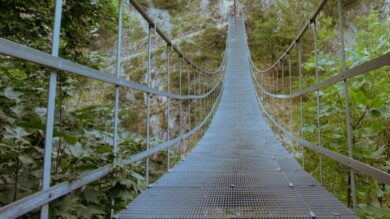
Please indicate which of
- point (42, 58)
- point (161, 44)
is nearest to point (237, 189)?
point (42, 58)

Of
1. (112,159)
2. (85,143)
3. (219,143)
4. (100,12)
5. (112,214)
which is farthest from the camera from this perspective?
(219,143)

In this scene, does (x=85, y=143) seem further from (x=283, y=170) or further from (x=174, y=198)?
(x=283, y=170)

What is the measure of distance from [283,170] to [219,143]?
4.58 ft

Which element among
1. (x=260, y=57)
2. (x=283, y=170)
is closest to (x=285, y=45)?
(x=260, y=57)

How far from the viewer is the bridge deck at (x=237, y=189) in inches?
52.4

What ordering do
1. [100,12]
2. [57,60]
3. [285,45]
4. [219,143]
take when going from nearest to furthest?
[57,60], [100,12], [219,143], [285,45]

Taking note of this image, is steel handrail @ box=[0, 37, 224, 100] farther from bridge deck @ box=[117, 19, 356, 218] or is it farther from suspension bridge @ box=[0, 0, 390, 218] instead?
bridge deck @ box=[117, 19, 356, 218]

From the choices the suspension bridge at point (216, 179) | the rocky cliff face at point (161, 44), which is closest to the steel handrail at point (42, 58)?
the suspension bridge at point (216, 179)

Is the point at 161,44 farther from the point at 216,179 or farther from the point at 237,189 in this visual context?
the point at 237,189

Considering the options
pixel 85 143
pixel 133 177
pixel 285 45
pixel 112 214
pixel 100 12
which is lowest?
pixel 112 214

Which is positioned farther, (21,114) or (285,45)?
(285,45)

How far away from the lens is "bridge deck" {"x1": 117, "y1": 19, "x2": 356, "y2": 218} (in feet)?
4.37

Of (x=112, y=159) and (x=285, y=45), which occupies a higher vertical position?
(x=285, y=45)

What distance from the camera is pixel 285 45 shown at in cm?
857
